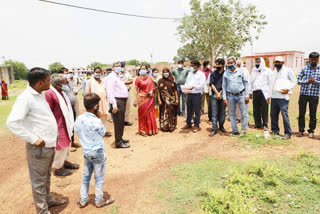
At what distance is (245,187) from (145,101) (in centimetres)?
373

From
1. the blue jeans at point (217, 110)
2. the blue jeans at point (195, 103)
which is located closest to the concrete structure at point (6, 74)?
the blue jeans at point (195, 103)

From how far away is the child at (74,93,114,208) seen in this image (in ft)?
9.08

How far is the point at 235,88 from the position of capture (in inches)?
209

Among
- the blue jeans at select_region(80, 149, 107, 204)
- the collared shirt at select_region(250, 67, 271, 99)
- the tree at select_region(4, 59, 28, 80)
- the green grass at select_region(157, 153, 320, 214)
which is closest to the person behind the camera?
the green grass at select_region(157, 153, 320, 214)

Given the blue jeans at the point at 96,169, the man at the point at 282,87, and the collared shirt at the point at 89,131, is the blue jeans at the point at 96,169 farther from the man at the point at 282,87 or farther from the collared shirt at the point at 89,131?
the man at the point at 282,87

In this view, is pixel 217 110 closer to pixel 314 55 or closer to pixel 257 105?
pixel 257 105

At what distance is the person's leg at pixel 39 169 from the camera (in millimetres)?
2576

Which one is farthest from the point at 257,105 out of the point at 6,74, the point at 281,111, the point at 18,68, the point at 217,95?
the point at 18,68

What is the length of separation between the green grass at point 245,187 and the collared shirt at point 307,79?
1.91 meters

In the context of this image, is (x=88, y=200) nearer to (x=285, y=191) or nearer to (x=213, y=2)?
(x=285, y=191)

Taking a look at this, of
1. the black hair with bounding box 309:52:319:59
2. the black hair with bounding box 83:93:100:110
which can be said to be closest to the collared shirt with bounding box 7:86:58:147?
the black hair with bounding box 83:93:100:110

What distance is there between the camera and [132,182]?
144 inches

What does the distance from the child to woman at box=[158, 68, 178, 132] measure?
3722mm

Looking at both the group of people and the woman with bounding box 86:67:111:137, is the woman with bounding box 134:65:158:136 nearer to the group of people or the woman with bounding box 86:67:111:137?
the group of people
